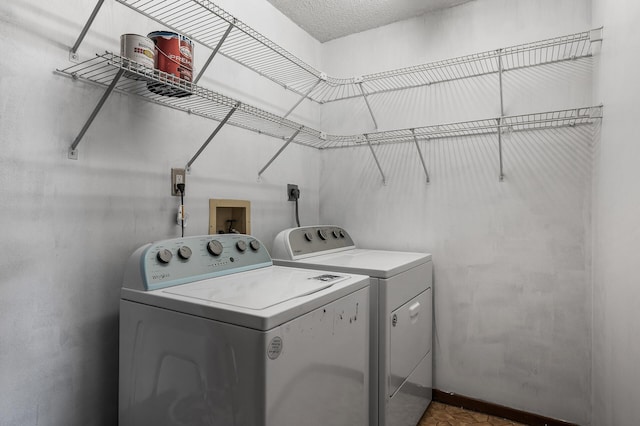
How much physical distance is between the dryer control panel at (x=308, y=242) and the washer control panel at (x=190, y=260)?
0.22 metres

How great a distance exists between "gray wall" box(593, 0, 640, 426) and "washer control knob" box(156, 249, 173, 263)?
5.16 feet

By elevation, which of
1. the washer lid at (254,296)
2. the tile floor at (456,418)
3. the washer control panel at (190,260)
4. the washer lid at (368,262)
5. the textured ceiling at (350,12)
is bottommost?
the tile floor at (456,418)

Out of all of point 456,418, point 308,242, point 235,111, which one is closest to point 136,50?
point 235,111

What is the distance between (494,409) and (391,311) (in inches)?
41.7

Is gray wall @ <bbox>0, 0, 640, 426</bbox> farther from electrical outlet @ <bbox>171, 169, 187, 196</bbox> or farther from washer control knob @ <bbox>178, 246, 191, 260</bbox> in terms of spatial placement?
washer control knob @ <bbox>178, 246, 191, 260</bbox>

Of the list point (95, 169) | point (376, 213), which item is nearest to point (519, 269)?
point (376, 213)

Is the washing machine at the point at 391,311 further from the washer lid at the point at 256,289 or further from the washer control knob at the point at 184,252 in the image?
the washer control knob at the point at 184,252

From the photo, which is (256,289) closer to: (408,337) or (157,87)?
(157,87)

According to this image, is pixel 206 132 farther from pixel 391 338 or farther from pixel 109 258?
pixel 391 338

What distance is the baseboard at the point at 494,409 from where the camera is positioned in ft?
6.46

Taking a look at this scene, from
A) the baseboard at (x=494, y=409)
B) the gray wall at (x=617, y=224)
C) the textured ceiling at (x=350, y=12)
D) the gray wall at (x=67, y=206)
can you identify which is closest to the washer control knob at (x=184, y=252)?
the gray wall at (x=67, y=206)

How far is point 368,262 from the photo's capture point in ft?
6.10

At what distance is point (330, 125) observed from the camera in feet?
8.98

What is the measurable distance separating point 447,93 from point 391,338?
155cm
